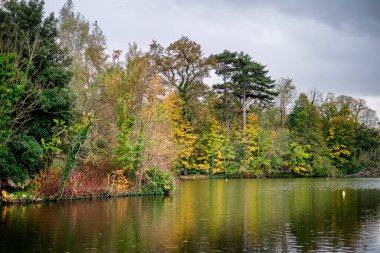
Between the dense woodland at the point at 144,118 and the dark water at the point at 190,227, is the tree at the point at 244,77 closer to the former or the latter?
the dense woodland at the point at 144,118

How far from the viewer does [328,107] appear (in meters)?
79.0

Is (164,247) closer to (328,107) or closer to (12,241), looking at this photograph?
(12,241)

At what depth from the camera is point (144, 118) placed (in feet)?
119

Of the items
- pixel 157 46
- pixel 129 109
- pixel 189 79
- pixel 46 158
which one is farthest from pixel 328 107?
pixel 46 158

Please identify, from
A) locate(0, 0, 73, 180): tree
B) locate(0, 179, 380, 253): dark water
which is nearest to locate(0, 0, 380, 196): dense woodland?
locate(0, 0, 73, 180): tree

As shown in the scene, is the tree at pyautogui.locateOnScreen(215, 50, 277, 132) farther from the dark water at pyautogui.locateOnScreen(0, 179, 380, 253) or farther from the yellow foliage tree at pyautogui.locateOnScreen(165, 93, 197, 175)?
the dark water at pyautogui.locateOnScreen(0, 179, 380, 253)

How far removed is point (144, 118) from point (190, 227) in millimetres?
19317

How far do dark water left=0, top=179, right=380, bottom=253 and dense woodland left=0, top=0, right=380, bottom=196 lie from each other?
193 inches

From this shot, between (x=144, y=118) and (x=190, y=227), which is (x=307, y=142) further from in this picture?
(x=190, y=227)

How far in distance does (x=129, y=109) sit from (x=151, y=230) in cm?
2220

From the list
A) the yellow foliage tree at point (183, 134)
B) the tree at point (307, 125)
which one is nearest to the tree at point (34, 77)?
the yellow foliage tree at point (183, 134)

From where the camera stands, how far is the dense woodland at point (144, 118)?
93.4 feet

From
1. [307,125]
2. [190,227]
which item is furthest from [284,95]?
[190,227]

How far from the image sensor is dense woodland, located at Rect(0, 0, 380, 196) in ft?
93.4
